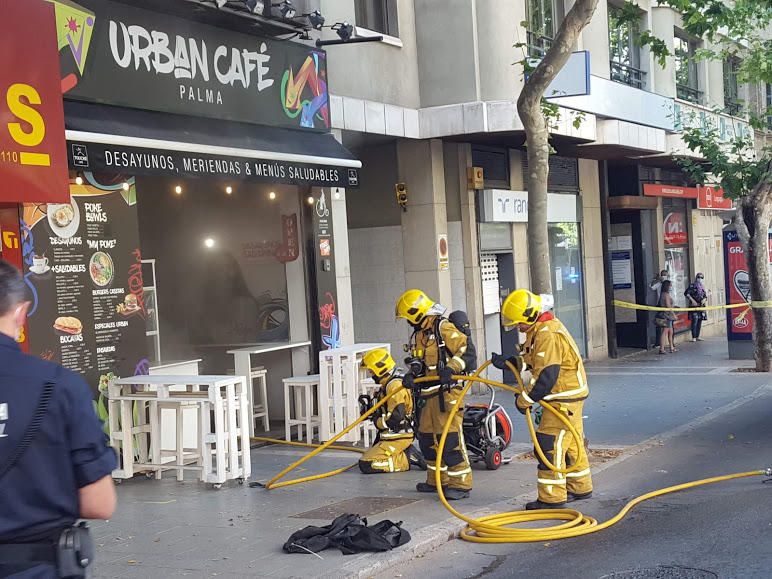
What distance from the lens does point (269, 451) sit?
1221cm

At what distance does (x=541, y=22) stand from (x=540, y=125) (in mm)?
8135

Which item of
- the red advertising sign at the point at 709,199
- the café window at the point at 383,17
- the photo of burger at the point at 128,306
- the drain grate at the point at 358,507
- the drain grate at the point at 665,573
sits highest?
the café window at the point at 383,17

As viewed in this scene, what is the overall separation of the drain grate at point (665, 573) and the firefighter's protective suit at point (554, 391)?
6.14 ft

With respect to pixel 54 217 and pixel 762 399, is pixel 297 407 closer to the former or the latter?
pixel 54 217

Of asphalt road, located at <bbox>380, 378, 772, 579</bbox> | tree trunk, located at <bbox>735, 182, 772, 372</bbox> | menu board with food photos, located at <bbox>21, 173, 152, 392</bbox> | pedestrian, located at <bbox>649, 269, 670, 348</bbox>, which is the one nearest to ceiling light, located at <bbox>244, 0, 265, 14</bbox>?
menu board with food photos, located at <bbox>21, 173, 152, 392</bbox>

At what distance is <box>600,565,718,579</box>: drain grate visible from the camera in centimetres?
648

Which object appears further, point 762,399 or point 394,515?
point 762,399

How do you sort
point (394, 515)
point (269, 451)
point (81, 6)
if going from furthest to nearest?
1. point (269, 451)
2. point (81, 6)
3. point (394, 515)

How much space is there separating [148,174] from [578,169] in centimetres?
1268

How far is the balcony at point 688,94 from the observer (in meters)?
25.4

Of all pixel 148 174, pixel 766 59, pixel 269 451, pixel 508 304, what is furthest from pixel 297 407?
pixel 766 59

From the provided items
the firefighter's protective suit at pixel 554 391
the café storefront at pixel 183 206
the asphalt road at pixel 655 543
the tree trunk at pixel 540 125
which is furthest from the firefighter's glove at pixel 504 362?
the café storefront at pixel 183 206

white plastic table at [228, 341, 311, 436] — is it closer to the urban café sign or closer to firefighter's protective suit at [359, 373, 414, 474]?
the urban café sign

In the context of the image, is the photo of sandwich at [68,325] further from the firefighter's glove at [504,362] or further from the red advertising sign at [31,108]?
the firefighter's glove at [504,362]
